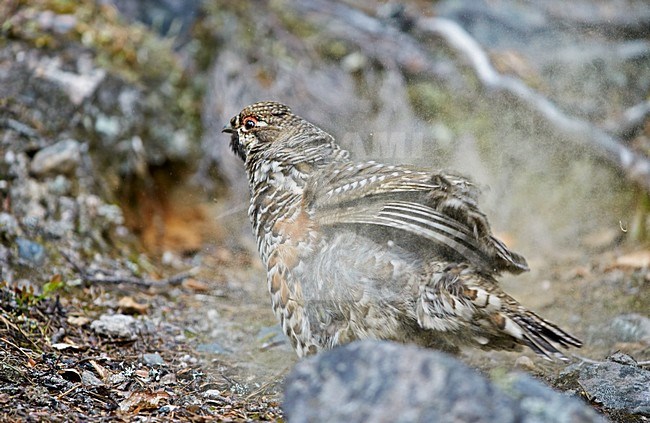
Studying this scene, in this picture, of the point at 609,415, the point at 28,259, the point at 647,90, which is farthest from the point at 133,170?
the point at 647,90

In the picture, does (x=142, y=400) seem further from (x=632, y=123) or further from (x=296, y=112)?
(x=632, y=123)

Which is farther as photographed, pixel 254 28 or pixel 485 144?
pixel 254 28

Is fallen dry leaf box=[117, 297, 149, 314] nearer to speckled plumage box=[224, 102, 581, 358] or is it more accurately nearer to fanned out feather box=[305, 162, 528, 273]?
speckled plumage box=[224, 102, 581, 358]

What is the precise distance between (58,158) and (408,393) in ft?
14.7

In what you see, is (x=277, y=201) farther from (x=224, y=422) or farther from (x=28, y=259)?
(x=28, y=259)

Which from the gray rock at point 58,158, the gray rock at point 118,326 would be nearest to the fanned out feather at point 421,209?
the gray rock at point 118,326

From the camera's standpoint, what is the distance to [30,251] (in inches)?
210

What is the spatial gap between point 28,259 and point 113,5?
3821 millimetres

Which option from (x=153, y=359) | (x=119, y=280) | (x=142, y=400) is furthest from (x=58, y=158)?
(x=142, y=400)

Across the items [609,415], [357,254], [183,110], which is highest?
[357,254]

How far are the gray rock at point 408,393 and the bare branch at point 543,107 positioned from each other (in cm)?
435

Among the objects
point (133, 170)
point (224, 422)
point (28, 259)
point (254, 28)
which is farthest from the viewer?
point (254, 28)

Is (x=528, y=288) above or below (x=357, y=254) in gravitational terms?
below

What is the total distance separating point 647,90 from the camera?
7.26m
